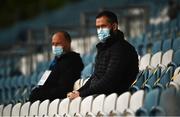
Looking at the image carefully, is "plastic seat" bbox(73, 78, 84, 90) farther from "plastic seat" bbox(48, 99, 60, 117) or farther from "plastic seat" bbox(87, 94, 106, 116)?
"plastic seat" bbox(87, 94, 106, 116)

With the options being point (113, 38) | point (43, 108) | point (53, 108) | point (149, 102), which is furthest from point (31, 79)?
point (149, 102)

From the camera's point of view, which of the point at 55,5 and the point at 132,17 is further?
the point at 55,5

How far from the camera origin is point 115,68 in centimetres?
530

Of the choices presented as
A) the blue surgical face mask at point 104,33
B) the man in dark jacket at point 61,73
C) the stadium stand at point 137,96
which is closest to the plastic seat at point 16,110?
the stadium stand at point 137,96

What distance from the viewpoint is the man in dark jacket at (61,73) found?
6203 millimetres

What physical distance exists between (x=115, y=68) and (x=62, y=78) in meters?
1.04

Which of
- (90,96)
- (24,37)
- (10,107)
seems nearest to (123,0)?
(24,37)

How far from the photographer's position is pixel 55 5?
19.2 metres

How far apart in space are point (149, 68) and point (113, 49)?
0.80 m

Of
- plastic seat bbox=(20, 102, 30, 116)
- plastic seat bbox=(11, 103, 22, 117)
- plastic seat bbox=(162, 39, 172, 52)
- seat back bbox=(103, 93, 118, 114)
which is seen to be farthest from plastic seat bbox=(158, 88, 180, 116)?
plastic seat bbox=(162, 39, 172, 52)

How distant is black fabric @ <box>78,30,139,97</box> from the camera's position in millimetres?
5309

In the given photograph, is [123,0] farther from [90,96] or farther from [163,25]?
[90,96]

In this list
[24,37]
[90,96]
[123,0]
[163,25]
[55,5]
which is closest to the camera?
[90,96]

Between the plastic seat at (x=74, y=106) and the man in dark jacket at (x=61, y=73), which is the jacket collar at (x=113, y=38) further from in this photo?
the man in dark jacket at (x=61, y=73)
